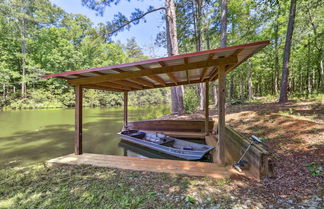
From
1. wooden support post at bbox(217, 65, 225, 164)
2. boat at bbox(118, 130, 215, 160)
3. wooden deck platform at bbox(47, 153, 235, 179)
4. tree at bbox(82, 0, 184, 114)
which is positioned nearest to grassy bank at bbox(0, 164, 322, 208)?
wooden deck platform at bbox(47, 153, 235, 179)

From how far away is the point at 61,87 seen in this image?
71.7 ft

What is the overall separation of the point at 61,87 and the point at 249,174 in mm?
25251

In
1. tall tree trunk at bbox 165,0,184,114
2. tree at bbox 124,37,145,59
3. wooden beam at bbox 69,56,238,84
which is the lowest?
wooden beam at bbox 69,56,238,84

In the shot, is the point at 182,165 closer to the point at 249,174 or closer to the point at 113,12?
the point at 249,174

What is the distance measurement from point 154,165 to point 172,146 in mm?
1606

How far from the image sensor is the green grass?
80.1 inches

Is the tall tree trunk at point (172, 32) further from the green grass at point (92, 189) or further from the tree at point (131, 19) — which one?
the green grass at point (92, 189)

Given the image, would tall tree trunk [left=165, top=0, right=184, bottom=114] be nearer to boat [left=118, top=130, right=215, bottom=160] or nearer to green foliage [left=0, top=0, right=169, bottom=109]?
boat [left=118, top=130, right=215, bottom=160]

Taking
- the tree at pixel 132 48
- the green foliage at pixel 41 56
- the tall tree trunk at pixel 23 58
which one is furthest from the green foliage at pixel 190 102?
the tree at pixel 132 48

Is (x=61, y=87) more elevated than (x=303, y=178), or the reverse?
(x=61, y=87)

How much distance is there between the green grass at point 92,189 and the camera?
6.68 ft

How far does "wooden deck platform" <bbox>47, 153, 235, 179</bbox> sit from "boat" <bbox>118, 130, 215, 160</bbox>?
527 mm

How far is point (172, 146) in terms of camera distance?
4789 mm

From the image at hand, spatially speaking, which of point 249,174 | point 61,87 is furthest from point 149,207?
point 61,87
